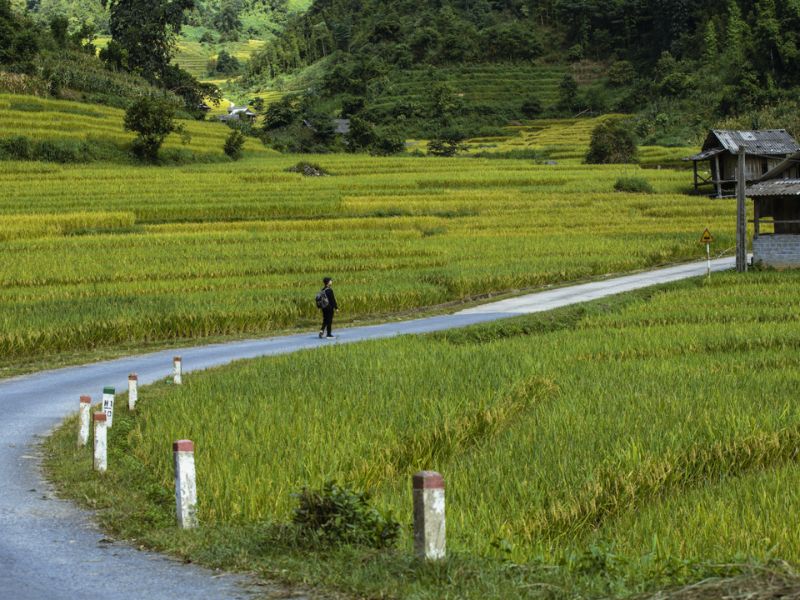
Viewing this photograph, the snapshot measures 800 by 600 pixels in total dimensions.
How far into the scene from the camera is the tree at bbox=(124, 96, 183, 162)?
223ft

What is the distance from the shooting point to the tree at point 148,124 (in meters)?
67.9

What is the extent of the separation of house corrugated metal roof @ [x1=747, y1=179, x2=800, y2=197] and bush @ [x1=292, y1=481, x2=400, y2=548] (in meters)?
30.8

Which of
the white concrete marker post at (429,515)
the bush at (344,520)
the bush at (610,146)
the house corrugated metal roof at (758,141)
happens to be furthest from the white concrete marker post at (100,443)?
the bush at (610,146)

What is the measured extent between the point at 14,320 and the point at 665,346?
1396cm

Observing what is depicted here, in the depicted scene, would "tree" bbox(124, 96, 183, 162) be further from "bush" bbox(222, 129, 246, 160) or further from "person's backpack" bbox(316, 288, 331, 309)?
"person's backpack" bbox(316, 288, 331, 309)

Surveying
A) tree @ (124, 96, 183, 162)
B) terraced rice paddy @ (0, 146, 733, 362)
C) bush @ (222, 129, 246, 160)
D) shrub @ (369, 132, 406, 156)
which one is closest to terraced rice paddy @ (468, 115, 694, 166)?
shrub @ (369, 132, 406, 156)

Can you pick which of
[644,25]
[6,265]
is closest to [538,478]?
[6,265]

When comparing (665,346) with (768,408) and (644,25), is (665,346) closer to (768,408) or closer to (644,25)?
(768,408)

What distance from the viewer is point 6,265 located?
34.9m

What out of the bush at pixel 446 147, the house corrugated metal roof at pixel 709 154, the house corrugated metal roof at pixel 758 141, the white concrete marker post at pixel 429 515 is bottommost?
the white concrete marker post at pixel 429 515

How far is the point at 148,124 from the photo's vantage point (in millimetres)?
68562

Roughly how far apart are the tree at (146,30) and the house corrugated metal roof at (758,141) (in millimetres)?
57478

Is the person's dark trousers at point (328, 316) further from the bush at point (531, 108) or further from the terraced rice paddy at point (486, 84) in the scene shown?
the bush at point (531, 108)

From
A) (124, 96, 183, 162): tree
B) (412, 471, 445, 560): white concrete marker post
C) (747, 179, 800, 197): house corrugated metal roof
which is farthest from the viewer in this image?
(124, 96, 183, 162): tree
